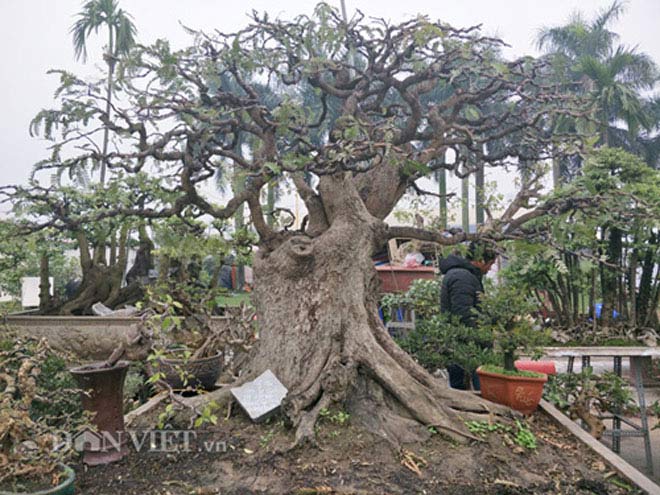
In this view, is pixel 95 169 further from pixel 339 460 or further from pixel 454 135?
pixel 454 135

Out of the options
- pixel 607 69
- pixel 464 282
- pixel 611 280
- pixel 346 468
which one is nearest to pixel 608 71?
pixel 607 69

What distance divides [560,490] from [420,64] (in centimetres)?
300

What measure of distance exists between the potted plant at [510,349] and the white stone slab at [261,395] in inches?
59.1

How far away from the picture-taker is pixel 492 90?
3.88 metres

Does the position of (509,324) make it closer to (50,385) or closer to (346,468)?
(346,468)

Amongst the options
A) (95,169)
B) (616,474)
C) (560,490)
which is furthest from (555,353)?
(95,169)

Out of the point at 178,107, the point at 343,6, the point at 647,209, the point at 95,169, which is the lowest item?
the point at 647,209

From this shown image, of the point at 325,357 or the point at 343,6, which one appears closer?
the point at 325,357

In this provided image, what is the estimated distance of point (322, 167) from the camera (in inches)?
119

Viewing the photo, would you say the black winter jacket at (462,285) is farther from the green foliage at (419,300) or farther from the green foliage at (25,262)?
the green foliage at (25,262)

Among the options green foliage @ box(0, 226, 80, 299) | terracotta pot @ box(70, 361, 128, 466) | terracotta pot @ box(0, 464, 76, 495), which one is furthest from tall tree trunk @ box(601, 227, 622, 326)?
green foliage @ box(0, 226, 80, 299)

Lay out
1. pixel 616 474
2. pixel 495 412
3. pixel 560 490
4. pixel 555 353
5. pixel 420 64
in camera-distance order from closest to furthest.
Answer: pixel 560 490
pixel 616 474
pixel 495 412
pixel 420 64
pixel 555 353

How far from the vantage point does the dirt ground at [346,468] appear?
7.72 feet

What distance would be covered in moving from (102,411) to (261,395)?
93cm
